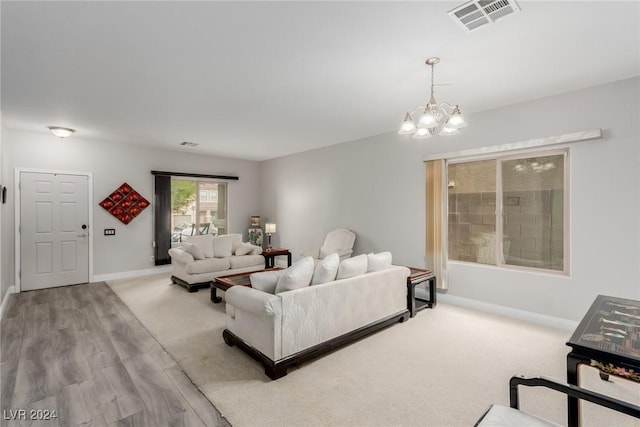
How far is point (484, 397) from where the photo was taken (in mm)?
2271

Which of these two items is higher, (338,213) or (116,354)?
(338,213)

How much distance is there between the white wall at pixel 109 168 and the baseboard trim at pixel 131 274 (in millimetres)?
58

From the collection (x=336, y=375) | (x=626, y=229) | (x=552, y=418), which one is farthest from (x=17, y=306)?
(x=626, y=229)

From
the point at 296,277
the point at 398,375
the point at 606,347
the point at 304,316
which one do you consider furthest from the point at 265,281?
the point at 606,347

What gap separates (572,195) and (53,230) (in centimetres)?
788

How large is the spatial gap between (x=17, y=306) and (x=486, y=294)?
6568 millimetres

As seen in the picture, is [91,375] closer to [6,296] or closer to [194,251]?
[194,251]

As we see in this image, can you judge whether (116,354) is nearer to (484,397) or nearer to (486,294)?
(484,397)

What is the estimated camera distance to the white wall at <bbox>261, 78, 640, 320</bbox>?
3182 millimetres

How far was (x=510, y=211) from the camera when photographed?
4102 millimetres

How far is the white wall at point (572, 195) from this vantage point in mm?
3182

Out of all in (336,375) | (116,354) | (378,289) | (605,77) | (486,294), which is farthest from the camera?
(486,294)

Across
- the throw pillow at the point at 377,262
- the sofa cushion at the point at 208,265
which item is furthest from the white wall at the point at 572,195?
A: the sofa cushion at the point at 208,265

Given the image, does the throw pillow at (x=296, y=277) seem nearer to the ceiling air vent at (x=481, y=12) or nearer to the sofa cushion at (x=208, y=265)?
the ceiling air vent at (x=481, y=12)
